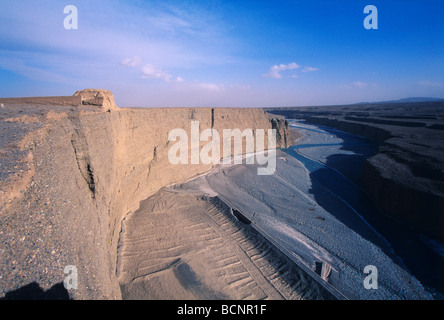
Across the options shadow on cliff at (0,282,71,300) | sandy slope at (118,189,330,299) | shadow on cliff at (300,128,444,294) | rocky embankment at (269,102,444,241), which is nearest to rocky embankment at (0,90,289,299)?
shadow on cliff at (0,282,71,300)

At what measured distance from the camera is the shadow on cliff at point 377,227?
25.1 feet

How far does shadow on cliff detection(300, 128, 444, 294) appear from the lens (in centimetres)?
764

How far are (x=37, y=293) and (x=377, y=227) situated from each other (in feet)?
41.4

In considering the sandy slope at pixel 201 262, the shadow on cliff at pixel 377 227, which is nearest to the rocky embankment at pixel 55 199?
the sandy slope at pixel 201 262

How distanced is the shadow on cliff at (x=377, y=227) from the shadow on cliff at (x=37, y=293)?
401 inches

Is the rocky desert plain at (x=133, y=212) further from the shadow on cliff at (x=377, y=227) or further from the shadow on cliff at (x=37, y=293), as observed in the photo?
the shadow on cliff at (x=377, y=227)

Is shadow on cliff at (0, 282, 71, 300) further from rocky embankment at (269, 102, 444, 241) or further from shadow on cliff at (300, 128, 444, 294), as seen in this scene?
rocky embankment at (269, 102, 444, 241)

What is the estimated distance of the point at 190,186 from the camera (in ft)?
43.1

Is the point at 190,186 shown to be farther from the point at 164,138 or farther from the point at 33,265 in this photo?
the point at 33,265

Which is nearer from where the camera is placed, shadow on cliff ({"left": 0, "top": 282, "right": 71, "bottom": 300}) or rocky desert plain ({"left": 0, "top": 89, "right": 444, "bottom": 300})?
shadow on cliff ({"left": 0, "top": 282, "right": 71, "bottom": 300})

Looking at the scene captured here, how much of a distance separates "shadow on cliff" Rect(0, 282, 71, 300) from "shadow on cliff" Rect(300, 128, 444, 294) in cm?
1018

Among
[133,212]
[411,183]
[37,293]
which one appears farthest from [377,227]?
[37,293]

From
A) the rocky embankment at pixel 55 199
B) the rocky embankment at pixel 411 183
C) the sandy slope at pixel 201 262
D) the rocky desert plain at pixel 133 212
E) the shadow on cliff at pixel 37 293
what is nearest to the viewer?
the shadow on cliff at pixel 37 293

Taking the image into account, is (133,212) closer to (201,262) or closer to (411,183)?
(201,262)
